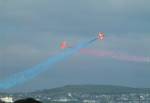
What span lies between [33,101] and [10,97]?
531ft

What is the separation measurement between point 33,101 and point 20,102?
0.91 metres

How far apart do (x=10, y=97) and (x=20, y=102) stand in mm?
161546

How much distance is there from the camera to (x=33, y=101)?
3891cm

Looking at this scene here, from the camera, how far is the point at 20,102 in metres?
39.1

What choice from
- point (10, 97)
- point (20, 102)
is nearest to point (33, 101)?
point (20, 102)

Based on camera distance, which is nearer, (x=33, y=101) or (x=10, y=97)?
(x=33, y=101)

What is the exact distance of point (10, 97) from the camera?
199125 millimetres

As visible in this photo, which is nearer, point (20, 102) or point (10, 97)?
point (20, 102)

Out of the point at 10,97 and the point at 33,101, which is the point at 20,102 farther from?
the point at 10,97
